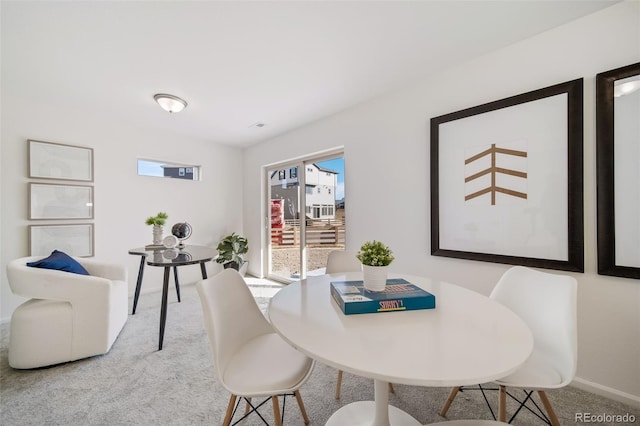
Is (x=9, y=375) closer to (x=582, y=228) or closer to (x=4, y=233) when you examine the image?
(x=4, y=233)

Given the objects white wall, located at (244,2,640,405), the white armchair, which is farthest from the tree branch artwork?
the white armchair

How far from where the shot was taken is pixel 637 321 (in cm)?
150

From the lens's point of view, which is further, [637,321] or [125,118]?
Answer: [125,118]

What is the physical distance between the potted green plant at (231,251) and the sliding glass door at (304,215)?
1.67 ft

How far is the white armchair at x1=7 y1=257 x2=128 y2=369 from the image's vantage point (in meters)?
1.88

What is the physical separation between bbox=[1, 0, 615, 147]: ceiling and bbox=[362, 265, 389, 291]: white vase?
5.22ft

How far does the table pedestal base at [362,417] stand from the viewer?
132 cm

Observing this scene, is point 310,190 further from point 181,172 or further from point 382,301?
point 382,301

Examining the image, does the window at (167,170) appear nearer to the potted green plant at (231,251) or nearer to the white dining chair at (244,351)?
the potted green plant at (231,251)

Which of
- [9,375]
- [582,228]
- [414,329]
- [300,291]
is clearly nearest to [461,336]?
[414,329]

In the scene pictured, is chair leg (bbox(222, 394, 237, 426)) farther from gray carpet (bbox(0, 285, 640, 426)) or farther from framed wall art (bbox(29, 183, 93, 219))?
framed wall art (bbox(29, 183, 93, 219))

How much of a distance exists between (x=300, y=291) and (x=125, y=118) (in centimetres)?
362

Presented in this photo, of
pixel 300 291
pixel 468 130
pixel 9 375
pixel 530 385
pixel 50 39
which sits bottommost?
pixel 9 375

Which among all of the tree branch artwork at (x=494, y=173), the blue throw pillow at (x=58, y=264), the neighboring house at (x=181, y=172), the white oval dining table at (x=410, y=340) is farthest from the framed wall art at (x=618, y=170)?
the neighboring house at (x=181, y=172)
